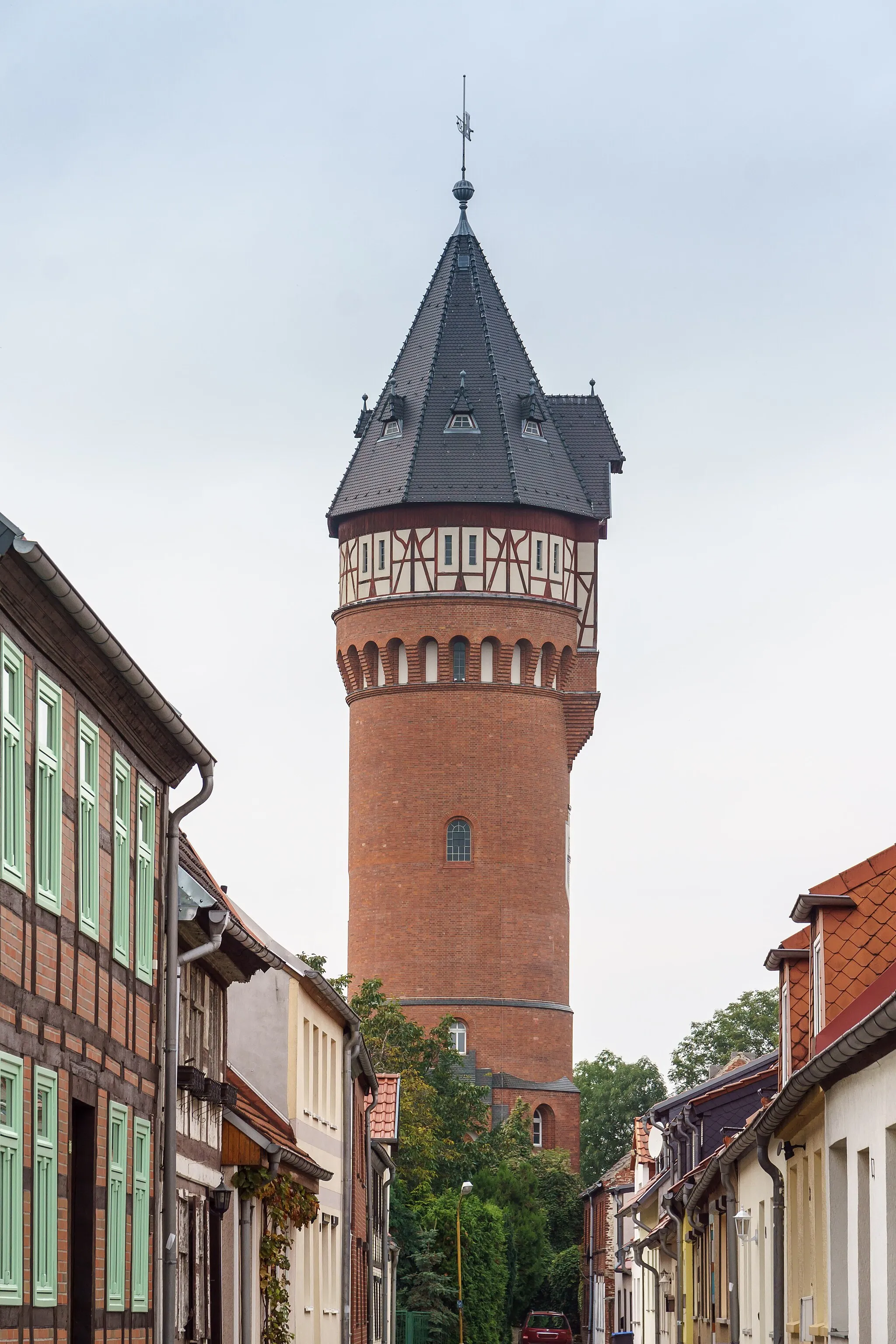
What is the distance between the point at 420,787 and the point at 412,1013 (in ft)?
20.1

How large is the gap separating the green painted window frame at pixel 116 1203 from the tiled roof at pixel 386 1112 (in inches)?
1136

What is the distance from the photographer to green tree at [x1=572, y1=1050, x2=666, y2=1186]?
317 feet

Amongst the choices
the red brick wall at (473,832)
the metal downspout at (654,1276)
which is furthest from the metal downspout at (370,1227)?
the red brick wall at (473,832)

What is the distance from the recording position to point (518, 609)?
71.6m

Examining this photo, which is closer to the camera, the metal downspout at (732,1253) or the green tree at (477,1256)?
the metal downspout at (732,1253)

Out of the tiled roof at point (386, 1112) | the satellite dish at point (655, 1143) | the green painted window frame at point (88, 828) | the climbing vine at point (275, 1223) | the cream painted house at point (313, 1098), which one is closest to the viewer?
the green painted window frame at point (88, 828)

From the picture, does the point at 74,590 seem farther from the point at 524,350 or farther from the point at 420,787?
the point at 524,350

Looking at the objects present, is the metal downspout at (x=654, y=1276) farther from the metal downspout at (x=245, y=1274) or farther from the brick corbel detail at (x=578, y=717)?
the brick corbel detail at (x=578, y=717)

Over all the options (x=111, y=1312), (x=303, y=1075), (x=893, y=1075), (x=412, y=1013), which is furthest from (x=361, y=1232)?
(x=412, y=1013)

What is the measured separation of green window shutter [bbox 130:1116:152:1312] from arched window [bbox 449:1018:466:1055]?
5133 cm

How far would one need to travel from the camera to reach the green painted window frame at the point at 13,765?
522 inches

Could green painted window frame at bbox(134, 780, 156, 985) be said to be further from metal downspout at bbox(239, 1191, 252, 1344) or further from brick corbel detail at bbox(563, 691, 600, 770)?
brick corbel detail at bbox(563, 691, 600, 770)

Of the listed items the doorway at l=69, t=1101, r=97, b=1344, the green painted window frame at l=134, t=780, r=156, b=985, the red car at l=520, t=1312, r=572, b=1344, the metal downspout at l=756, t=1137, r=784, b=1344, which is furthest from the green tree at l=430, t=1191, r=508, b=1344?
the doorway at l=69, t=1101, r=97, b=1344

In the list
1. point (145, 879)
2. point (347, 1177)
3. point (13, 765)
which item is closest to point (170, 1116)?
point (145, 879)
